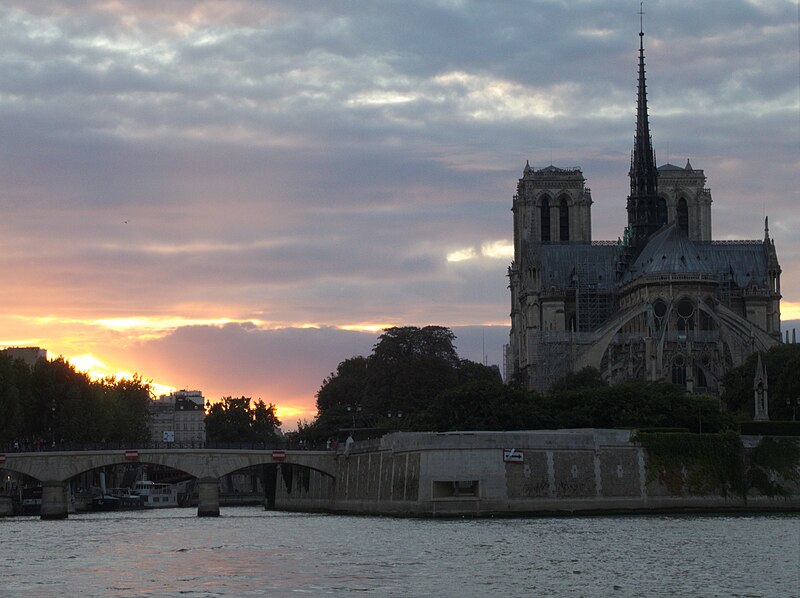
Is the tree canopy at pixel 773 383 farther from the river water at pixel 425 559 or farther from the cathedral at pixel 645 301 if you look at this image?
the river water at pixel 425 559

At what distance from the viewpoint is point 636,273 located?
579ft

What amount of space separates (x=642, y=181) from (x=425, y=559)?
436 ft

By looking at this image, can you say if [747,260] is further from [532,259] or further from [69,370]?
[69,370]

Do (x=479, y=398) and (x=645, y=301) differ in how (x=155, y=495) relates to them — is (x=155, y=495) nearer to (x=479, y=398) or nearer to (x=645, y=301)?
(x=645, y=301)

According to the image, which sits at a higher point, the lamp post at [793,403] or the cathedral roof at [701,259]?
the cathedral roof at [701,259]

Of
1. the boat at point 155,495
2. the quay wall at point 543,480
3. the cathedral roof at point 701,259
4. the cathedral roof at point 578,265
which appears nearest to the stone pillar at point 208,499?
the quay wall at point 543,480

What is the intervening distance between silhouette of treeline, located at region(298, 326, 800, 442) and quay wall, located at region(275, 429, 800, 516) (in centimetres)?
792

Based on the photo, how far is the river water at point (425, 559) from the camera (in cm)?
5591

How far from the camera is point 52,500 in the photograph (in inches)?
4227

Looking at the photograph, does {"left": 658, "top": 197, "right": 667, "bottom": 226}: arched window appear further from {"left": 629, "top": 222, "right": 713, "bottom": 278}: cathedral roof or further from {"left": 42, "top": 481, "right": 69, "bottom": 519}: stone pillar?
{"left": 42, "top": 481, "right": 69, "bottom": 519}: stone pillar

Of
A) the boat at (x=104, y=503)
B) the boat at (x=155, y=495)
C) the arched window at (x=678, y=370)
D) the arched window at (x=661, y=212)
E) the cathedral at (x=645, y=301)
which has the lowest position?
the boat at (x=104, y=503)

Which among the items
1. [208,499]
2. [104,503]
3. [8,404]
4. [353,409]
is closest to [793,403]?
[208,499]

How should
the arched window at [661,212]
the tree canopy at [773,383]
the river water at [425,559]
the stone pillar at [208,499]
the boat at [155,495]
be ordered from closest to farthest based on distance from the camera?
the river water at [425,559], the stone pillar at [208,499], the tree canopy at [773,383], the boat at [155,495], the arched window at [661,212]

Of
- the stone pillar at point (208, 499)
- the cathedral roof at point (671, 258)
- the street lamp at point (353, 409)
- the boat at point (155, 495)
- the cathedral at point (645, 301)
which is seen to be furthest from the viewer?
the cathedral roof at point (671, 258)
